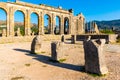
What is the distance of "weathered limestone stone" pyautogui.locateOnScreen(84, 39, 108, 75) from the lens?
771 centimetres

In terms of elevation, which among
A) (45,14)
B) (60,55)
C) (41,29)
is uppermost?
(45,14)

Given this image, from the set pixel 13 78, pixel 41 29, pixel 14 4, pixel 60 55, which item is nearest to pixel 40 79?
pixel 13 78

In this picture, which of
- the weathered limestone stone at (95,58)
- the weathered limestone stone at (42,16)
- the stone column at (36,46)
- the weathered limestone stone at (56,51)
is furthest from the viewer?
the weathered limestone stone at (42,16)

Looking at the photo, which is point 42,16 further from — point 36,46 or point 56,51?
point 56,51

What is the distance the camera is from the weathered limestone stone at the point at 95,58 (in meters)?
7.71

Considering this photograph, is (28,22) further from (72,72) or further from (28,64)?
(72,72)

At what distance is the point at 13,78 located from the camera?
7.52 m

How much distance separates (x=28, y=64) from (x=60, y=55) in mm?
2242

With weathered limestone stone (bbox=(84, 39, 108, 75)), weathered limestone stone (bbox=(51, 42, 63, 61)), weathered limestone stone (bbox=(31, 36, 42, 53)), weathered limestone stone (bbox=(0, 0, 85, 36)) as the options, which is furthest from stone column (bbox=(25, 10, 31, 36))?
weathered limestone stone (bbox=(84, 39, 108, 75))

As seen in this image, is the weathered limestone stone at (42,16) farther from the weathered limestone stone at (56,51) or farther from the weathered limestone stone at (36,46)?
the weathered limestone stone at (56,51)

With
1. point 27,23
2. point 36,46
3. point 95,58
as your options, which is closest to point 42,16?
point 27,23

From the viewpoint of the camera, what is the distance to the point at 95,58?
7855mm

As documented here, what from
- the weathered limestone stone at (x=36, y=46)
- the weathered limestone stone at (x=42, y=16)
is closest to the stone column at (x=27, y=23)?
the weathered limestone stone at (x=42, y=16)

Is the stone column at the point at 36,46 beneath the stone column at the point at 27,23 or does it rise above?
beneath
